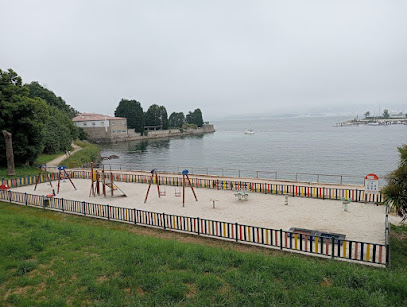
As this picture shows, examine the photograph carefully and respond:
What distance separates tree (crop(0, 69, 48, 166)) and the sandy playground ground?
600 inches

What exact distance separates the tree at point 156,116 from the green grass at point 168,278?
12196cm

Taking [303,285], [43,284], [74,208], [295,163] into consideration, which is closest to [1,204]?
[74,208]

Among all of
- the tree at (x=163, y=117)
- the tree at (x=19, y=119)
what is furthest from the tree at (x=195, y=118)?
the tree at (x=19, y=119)

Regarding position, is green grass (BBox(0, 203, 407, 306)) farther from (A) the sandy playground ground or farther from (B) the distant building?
(B) the distant building

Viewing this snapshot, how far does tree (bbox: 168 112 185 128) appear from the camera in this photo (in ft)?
509

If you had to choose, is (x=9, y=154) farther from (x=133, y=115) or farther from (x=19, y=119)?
(x=133, y=115)

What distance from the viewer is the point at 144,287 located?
7.32 m

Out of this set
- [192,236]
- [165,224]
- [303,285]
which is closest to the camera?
[303,285]

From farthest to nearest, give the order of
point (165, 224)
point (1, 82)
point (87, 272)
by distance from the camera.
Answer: point (1, 82) < point (165, 224) < point (87, 272)

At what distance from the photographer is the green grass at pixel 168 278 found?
6.76 m

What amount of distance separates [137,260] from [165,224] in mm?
6066

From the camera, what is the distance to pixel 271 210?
56.5 feet

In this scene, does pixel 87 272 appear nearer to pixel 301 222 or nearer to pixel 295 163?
pixel 301 222

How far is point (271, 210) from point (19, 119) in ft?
101
